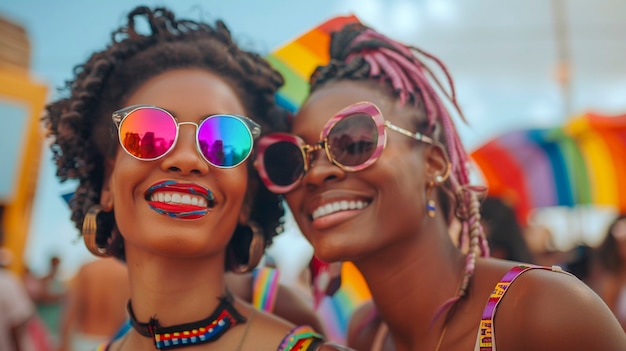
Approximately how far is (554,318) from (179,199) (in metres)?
1.10

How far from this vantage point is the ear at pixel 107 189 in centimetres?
207

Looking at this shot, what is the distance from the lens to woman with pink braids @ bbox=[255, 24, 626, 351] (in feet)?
6.39

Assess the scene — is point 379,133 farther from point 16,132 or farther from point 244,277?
point 16,132

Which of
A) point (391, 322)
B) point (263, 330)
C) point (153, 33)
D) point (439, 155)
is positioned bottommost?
point (391, 322)

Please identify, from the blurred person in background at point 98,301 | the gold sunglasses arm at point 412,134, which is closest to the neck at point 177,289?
the gold sunglasses arm at point 412,134

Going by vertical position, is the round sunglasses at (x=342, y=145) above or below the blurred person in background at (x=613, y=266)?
above

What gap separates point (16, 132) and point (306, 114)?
450 centimetres

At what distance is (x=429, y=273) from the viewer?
2.04 metres

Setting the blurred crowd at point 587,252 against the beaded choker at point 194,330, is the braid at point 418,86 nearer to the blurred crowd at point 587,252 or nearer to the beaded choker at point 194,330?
the beaded choker at point 194,330

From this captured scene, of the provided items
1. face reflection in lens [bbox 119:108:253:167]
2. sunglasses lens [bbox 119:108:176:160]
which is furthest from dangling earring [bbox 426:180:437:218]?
sunglasses lens [bbox 119:108:176:160]

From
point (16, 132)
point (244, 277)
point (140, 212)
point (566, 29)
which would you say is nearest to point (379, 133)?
point (140, 212)

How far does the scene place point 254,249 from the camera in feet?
6.81

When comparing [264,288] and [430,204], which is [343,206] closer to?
[430,204]

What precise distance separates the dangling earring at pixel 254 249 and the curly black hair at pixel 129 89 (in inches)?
1.9
